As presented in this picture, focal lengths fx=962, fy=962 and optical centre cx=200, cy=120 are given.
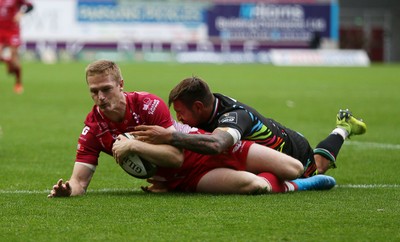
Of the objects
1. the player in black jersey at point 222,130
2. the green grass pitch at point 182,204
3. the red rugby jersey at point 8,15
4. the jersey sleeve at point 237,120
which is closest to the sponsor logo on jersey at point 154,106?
the player in black jersey at point 222,130

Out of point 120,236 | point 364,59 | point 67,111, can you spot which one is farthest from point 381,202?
point 364,59

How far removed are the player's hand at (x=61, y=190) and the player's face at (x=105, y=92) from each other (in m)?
0.60

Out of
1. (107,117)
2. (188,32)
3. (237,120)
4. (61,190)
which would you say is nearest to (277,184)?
(237,120)

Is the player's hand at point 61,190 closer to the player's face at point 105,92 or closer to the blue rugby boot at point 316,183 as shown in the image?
the player's face at point 105,92

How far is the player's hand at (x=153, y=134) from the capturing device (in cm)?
677

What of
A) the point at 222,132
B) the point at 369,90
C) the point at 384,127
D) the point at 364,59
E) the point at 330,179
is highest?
the point at 222,132

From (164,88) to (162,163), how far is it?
640 inches

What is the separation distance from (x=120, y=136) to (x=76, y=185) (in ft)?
1.70

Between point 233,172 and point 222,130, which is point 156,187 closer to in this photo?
point 233,172

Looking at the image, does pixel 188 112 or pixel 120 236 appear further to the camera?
pixel 188 112

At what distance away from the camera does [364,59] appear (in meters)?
47.8

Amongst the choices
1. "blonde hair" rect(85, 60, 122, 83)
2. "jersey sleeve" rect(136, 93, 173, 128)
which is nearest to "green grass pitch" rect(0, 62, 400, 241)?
"jersey sleeve" rect(136, 93, 173, 128)

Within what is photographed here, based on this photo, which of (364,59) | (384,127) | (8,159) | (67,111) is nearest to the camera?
(8,159)

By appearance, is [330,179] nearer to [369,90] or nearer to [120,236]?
[120,236]
